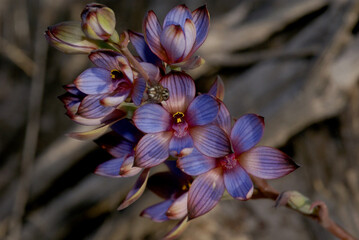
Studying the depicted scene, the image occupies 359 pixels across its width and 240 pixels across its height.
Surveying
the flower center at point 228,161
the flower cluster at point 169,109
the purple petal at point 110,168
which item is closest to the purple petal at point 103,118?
the flower cluster at point 169,109

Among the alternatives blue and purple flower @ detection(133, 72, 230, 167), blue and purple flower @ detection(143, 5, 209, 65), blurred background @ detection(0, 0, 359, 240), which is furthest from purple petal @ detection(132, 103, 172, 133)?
blurred background @ detection(0, 0, 359, 240)

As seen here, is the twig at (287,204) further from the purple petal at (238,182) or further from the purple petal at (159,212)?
the purple petal at (159,212)

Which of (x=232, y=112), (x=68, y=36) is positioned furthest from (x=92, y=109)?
(x=232, y=112)

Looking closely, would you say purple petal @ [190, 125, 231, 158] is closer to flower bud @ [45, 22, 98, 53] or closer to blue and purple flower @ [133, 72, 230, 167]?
blue and purple flower @ [133, 72, 230, 167]

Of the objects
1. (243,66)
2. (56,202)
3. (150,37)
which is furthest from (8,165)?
(150,37)

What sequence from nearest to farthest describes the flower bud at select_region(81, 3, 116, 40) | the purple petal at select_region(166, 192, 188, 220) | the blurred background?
1. the flower bud at select_region(81, 3, 116, 40)
2. the purple petal at select_region(166, 192, 188, 220)
3. the blurred background

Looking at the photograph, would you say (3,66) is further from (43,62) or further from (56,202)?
(56,202)

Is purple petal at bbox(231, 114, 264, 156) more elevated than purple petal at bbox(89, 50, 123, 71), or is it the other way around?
purple petal at bbox(89, 50, 123, 71)
